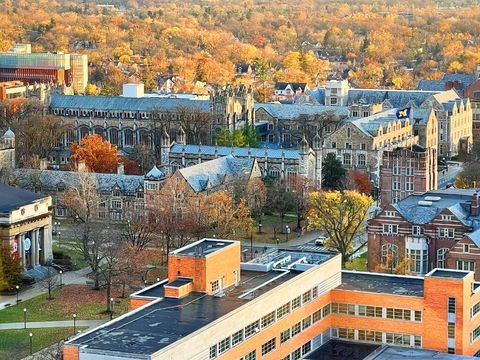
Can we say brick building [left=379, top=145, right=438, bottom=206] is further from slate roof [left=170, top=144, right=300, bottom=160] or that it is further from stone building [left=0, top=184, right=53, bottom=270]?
stone building [left=0, top=184, right=53, bottom=270]

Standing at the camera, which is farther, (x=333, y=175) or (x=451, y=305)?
(x=333, y=175)

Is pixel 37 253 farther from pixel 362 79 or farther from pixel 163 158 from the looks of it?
pixel 362 79

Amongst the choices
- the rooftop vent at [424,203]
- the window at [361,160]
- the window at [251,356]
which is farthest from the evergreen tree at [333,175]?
the window at [251,356]

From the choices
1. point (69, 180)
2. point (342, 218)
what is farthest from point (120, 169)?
point (342, 218)

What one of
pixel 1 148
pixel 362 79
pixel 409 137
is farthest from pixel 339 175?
pixel 362 79

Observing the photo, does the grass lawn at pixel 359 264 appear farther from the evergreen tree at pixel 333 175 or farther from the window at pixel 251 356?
the window at pixel 251 356

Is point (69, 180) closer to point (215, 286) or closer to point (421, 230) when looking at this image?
point (421, 230)

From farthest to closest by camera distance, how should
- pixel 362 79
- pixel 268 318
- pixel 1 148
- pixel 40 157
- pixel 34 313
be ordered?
pixel 362 79 → pixel 40 157 → pixel 1 148 → pixel 34 313 → pixel 268 318
